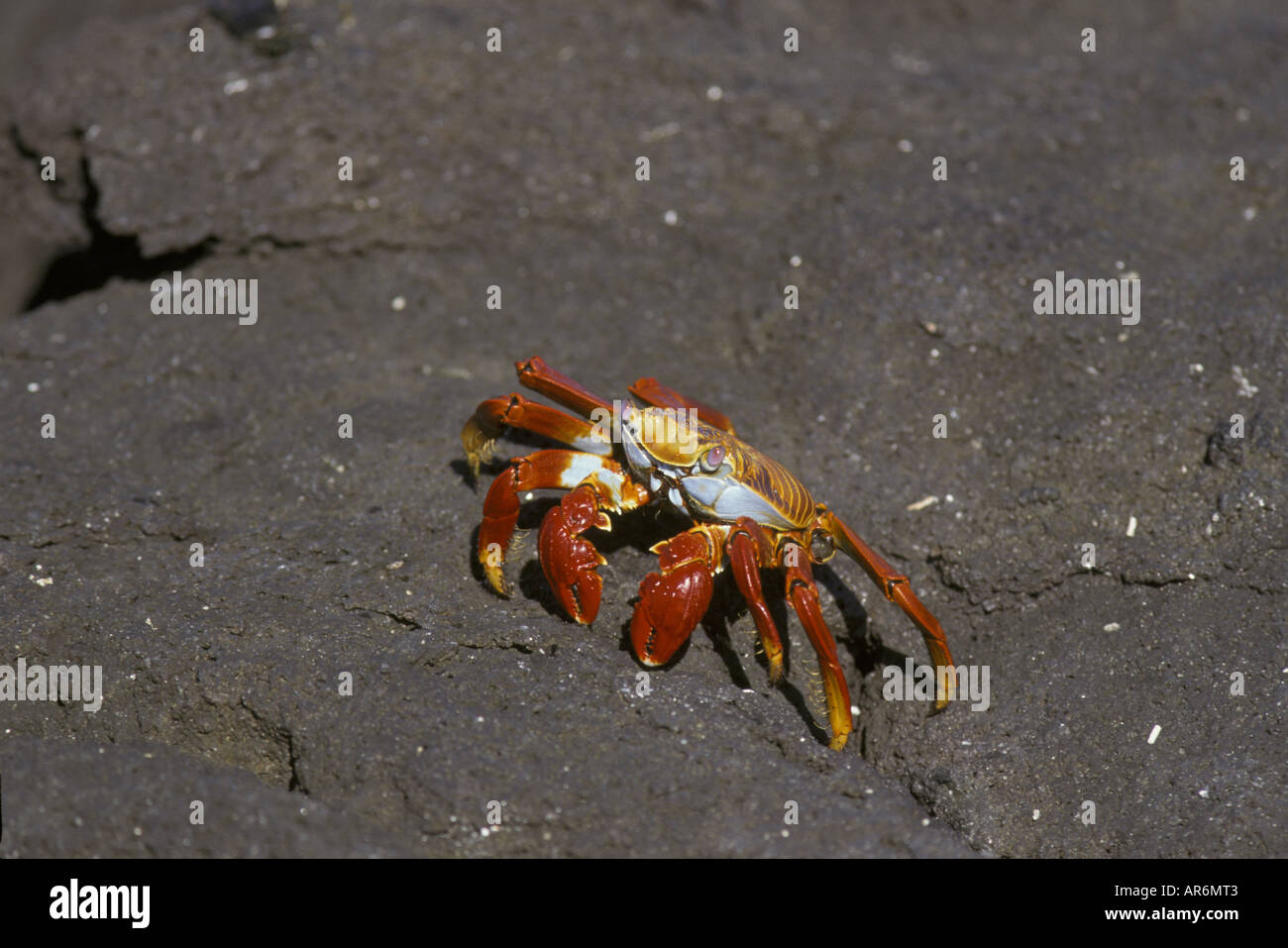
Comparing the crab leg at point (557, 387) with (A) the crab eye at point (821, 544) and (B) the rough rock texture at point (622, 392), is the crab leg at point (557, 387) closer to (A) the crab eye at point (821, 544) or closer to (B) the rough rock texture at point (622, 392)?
(B) the rough rock texture at point (622, 392)

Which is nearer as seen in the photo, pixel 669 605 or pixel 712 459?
pixel 669 605

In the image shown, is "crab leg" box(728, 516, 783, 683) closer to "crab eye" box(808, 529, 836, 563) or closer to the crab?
the crab

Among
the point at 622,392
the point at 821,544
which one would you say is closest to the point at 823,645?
the point at 821,544

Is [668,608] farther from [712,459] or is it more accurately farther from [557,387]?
[557,387]

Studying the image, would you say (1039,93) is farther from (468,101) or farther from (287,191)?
(287,191)

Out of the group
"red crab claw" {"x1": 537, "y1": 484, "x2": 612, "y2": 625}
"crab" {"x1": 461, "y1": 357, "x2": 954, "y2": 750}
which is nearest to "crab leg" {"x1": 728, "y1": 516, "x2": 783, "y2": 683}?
"crab" {"x1": 461, "y1": 357, "x2": 954, "y2": 750}

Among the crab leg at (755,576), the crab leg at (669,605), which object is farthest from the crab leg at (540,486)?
the crab leg at (755,576)
